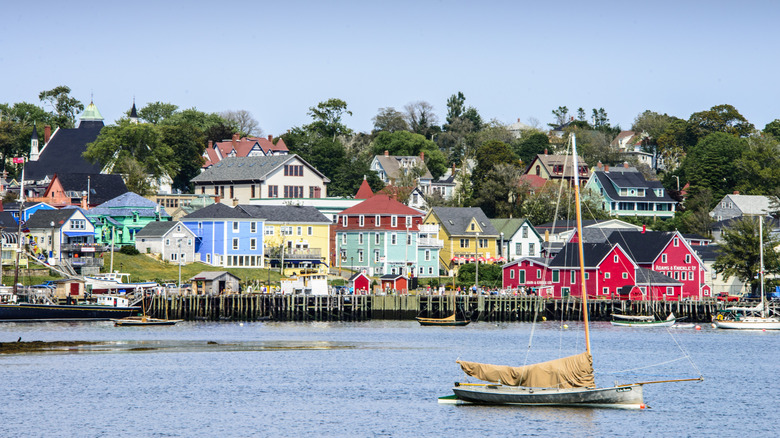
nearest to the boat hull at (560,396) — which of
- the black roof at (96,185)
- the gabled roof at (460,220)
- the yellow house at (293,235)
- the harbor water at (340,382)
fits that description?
the harbor water at (340,382)

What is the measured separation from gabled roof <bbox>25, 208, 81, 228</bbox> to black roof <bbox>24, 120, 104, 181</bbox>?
3568cm

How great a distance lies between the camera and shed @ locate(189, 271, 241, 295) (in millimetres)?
96438

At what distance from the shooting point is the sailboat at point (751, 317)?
304 feet

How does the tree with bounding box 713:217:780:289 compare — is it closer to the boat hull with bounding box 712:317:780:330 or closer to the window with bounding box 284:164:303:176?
the boat hull with bounding box 712:317:780:330

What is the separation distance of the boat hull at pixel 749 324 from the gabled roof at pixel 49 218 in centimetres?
6514

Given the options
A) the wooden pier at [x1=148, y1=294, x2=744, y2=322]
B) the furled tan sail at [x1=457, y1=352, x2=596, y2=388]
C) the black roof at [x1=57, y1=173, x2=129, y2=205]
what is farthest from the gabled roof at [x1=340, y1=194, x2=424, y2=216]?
the furled tan sail at [x1=457, y1=352, x2=596, y2=388]

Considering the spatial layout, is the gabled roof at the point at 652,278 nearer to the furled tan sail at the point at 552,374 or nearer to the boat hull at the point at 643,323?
the boat hull at the point at 643,323

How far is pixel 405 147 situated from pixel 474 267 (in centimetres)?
7092

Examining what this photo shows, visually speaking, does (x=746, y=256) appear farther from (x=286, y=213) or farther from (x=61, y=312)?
(x=61, y=312)

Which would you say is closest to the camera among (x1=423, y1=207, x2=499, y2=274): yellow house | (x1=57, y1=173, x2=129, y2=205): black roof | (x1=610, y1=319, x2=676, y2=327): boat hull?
(x1=610, y1=319, x2=676, y2=327): boat hull

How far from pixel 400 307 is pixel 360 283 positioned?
578 centimetres

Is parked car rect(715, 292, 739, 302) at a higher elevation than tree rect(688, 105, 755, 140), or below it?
below

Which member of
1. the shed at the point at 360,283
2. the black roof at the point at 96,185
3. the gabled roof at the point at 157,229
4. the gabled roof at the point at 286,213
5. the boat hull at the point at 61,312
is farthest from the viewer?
the black roof at the point at 96,185

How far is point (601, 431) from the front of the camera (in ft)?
140
